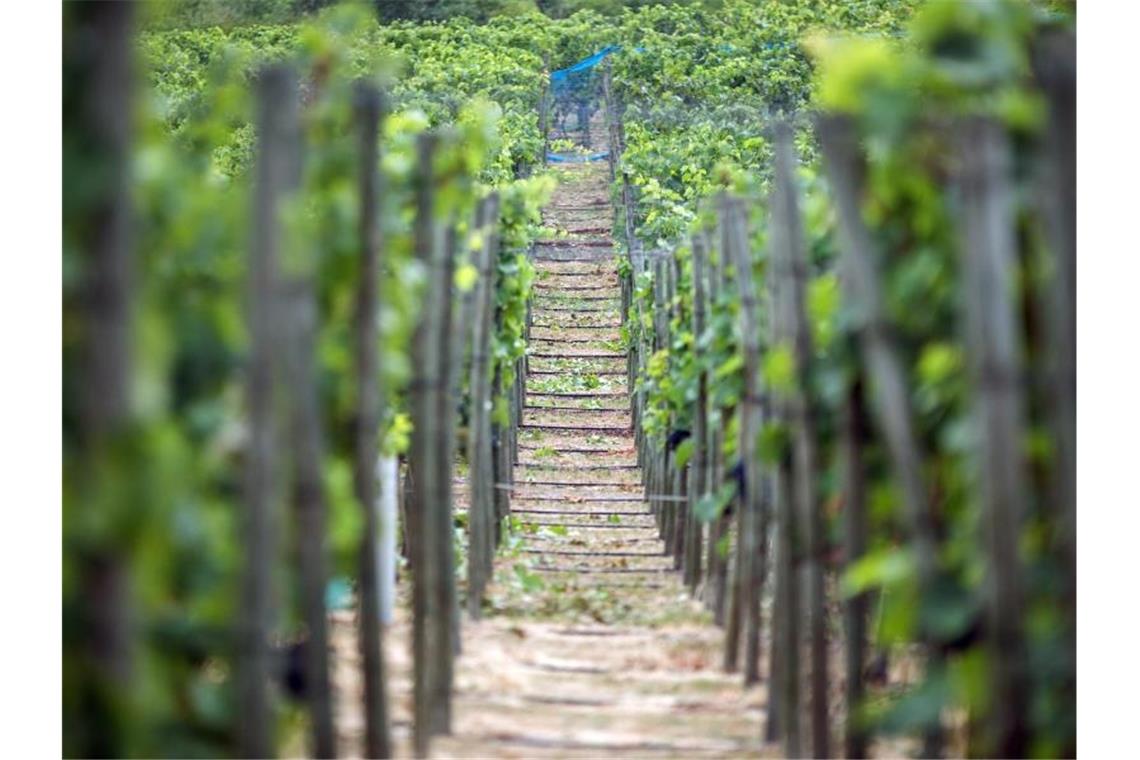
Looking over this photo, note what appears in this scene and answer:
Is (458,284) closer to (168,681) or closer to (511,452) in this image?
(168,681)

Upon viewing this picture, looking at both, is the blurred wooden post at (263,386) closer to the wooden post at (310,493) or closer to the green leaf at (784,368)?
the wooden post at (310,493)

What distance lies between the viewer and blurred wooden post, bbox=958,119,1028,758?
3.27 meters

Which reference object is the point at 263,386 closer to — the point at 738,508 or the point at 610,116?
the point at 738,508

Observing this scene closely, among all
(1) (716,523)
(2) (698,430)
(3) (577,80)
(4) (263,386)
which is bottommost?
(1) (716,523)

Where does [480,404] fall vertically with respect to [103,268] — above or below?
below

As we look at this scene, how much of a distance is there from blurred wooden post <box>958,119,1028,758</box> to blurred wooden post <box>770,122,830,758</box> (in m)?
1.03

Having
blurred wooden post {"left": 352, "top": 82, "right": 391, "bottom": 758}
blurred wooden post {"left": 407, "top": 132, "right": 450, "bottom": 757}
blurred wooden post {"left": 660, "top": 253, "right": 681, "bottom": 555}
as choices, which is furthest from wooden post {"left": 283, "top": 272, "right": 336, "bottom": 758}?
blurred wooden post {"left": 660, "top": 253, "right": 681, "bottom": 555}

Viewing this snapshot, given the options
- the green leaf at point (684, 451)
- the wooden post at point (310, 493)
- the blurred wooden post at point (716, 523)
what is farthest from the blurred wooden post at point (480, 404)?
the wooden post at point (310, 493)

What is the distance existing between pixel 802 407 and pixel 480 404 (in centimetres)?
281

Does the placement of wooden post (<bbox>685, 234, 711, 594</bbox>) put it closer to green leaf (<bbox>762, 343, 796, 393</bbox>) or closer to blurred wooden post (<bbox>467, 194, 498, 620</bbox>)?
blurred wooden post (<bbox>467, 194, 498, 620</bbox>)

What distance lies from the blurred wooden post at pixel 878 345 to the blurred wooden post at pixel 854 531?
0.28 meters

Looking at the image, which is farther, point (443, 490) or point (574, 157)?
point (574, 157)

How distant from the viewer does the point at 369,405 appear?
4.18 metres

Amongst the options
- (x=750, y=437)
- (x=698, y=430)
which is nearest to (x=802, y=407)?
(x=750, y=437)
